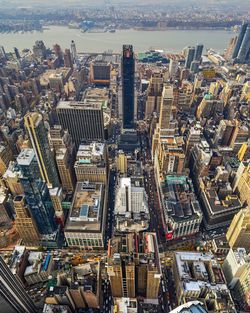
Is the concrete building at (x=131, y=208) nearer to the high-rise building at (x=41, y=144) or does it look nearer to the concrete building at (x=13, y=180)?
the high-rise building at (x=41, y=144)

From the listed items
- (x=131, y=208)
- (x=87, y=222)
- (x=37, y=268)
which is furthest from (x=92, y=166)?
(x=37, y=268)

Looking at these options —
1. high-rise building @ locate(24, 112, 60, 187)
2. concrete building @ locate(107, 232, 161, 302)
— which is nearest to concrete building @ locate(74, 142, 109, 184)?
high-rise building @ locate(24, 112, 60, 187)

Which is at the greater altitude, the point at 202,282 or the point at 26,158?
the point at 26,158

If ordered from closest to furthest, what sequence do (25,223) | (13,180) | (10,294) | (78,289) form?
(10,294)
(78,289)
(25,223)
(13,180)

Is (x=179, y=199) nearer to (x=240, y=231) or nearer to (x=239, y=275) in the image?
(x=240, y=231)

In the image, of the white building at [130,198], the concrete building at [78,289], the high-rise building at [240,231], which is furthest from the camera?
the white building at [130,198]

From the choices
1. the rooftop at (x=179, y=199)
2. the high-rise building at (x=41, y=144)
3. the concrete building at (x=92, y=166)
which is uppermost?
the high-rise building at (x=41, y=144)

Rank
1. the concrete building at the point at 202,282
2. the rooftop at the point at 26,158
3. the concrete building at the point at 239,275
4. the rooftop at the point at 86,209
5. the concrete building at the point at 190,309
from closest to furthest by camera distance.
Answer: the concrete building at the point at 190,309
the concrete building at the point at 202,282
the rooftop at the point at 26,158
the concrete building at the point at 239,275
the rooftop at the point at 86,209

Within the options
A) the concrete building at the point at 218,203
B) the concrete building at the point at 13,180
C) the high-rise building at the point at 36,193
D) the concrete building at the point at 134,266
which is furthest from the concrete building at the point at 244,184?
the concrete building at the point at 13,180
